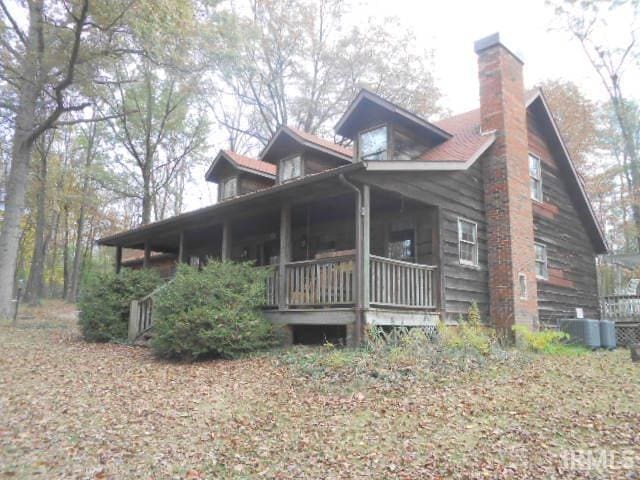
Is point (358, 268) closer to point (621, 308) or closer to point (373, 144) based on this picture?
point (373, 144)

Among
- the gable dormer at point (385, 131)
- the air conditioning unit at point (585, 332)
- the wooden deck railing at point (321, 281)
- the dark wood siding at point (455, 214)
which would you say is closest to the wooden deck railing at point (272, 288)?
the wooden deck railing at point (321, 281)

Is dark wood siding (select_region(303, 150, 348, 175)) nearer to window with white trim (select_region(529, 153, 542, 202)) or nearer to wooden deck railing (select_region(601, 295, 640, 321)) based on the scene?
window with white trim (select_region(529, 153, 542, 202))

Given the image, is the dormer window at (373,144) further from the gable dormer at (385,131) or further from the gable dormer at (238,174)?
the gable dormer at (238,174)

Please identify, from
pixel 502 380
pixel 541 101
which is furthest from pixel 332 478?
pixel 541 101

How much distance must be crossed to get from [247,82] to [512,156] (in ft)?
67.0

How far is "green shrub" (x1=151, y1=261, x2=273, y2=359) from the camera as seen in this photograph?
990cm

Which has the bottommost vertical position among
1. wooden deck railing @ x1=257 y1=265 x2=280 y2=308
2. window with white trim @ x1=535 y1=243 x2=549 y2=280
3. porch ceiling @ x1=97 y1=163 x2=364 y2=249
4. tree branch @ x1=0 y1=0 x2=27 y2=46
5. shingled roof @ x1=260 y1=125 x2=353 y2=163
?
wooden deck railing @ x1=257 y1=265 x2=280 y2=308

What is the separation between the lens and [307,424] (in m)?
6.15

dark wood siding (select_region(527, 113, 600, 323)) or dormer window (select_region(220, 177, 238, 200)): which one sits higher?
Result: dormer window (select_region(220, 177, 238, 200))

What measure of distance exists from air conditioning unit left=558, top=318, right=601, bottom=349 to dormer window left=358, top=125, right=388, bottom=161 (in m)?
7.65

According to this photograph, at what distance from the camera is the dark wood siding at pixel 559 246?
15625mm

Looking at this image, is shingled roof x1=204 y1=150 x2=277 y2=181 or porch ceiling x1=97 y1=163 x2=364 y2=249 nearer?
porch ceiling x1=97 y1=163 x2=364 y2=249

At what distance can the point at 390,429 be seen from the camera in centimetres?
590

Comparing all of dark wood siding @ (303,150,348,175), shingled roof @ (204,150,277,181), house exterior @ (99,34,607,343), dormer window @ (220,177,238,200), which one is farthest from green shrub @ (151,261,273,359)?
shingled roof @ (204,150,277,181)
